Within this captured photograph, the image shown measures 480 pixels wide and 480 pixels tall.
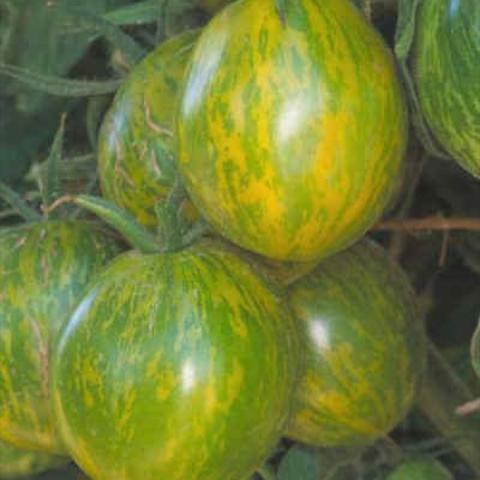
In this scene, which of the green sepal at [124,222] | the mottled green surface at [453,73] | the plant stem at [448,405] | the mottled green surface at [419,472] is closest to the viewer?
the mottled green surface at [453,73]

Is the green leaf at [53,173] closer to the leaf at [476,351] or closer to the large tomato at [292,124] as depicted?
the large tomato at [292,124]

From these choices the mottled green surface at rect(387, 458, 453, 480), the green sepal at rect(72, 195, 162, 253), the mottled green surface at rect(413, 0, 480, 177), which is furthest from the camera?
the mottled green surface at rect(387, 458, 453, 480)

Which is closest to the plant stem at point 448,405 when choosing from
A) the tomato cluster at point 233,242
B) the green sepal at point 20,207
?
the tomato cluster at point 233,242

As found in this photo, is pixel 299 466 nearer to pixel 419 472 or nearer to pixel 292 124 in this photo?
pixel 419 472

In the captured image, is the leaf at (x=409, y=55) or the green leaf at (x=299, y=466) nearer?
the leaf at (x=409, y=55)

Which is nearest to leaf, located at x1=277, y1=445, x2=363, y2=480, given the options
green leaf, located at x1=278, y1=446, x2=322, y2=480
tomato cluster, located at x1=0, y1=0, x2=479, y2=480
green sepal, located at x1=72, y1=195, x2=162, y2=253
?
green leaf, located at x1=278, y1=446, x2=322, y2=480

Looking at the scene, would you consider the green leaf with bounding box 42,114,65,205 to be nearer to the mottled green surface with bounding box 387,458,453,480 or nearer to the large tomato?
the large tomato

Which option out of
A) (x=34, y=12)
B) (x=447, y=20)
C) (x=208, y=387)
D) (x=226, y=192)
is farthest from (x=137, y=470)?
(x=34, y=12)
